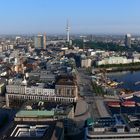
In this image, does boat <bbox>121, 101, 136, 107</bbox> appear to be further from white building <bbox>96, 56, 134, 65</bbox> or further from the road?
white building <bbox>96, 56, 134, 65</bbox>

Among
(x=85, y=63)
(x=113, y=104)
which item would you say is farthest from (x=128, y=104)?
(x=85, y=63)

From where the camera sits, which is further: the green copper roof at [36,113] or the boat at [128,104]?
the boat at [128,104]

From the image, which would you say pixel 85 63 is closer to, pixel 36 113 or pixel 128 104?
pixel 128 104

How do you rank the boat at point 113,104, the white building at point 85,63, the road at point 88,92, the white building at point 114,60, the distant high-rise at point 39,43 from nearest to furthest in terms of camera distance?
the road at point 88,92 < the boat at point 113,104 < the white building at point 85,63 < the white building at point 114,60 < the distant high-rise at point 39,43

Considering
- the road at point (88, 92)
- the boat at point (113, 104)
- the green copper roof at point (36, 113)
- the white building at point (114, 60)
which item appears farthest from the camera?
the white building at point (114, 60)

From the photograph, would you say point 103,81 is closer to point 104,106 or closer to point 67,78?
point 67,78

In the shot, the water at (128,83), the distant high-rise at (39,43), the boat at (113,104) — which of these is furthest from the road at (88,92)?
the distant high-rise at (39,43)

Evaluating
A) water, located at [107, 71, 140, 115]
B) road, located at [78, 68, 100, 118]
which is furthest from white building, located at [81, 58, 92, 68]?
road, located at [78, 68, 100, 118]

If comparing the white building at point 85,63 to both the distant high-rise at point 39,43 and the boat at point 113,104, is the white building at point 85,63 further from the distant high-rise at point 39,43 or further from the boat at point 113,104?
the distant high-rise at point 39,43

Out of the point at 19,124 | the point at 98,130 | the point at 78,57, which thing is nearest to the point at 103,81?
the point at 78,57

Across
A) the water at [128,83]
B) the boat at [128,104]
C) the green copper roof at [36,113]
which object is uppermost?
the green copper roof at [36,113]

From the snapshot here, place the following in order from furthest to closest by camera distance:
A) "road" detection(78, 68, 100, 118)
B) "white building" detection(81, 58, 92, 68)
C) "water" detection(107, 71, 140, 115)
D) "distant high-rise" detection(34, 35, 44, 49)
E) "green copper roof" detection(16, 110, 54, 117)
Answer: "distant high-rise" detection(34, 35, 44, 49)
"white building" detection(81, 58, 92, 68)
"water" detection(107, 71, 140, 115)
"road" detection(78, 68, 100, 118)
"green copper roof" detection(16, 110, 54, 117)
